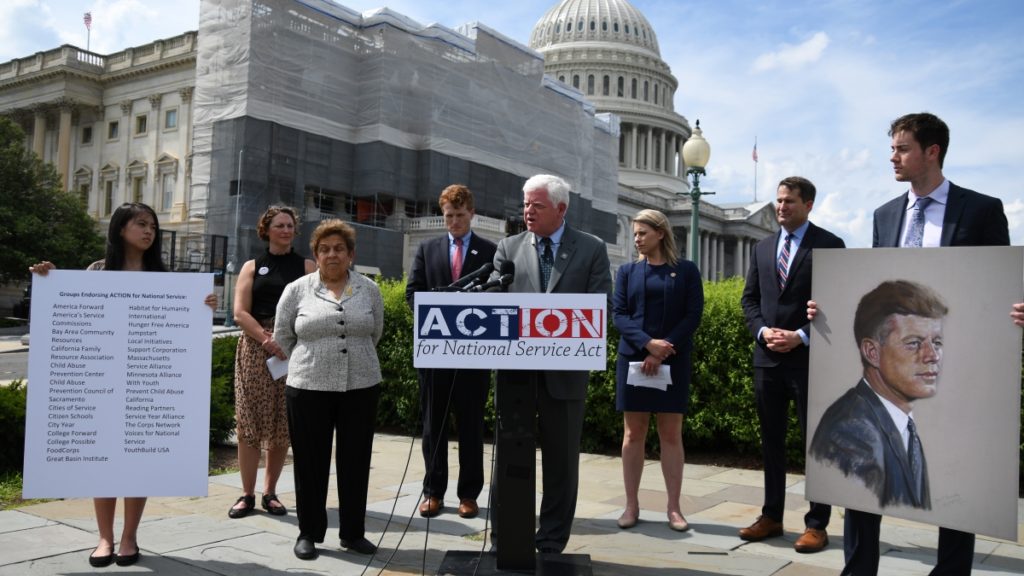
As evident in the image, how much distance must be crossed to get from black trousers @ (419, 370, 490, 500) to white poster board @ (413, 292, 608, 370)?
6.36ft

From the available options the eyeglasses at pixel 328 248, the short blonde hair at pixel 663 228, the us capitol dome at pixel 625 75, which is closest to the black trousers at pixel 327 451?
the eyeglasses at pixel 328 248

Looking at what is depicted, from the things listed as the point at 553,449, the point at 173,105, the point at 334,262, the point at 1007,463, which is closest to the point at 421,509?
the point at 553,449

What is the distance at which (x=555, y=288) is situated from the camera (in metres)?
5.01

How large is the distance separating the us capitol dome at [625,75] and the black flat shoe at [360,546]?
99878 mm

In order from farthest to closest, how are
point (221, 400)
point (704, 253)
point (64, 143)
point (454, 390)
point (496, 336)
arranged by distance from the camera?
point (704, 253) → point (64, 143) → point (221, 400) → point (454, 390) → point (496, 336)

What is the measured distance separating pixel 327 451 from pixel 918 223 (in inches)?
141

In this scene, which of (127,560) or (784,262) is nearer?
(127,560)

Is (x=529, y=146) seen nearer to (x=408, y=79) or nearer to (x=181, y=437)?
(x=408, y=79)

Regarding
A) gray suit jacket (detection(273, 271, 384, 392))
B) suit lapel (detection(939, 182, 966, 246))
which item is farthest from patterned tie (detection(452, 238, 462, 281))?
suit lapel (detection(939, 182, 966, 246))

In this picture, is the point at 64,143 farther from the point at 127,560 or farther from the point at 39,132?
the point at 127,560

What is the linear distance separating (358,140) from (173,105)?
73.7ft

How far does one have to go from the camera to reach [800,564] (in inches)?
196

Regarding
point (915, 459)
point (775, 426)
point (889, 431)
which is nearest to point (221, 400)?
point (775, 426)

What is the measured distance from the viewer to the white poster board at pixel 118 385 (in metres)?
4.75
